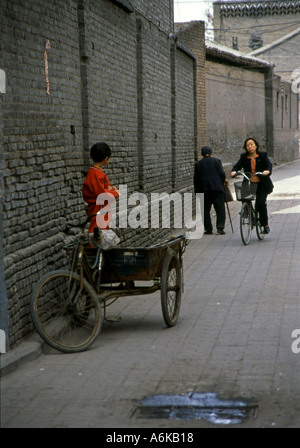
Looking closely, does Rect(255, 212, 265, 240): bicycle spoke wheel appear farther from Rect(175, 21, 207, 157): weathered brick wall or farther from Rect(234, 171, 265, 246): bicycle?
Rect(175, 21, 207, 157): weathered brick wall

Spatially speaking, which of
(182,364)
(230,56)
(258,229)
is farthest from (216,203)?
(230,56)

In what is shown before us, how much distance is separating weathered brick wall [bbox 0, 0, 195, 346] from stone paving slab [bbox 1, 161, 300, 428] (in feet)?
2.88

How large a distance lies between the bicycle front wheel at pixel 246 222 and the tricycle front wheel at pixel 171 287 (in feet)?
17.8

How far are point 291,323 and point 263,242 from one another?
19.8 ft

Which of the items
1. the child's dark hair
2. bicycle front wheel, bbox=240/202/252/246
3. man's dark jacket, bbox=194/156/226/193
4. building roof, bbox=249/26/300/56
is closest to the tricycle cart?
the child's dark hair

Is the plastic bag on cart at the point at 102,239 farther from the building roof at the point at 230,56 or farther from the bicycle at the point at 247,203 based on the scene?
the building roof at the point at 230,56

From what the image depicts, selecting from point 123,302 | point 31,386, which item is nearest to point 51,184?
point 123,302

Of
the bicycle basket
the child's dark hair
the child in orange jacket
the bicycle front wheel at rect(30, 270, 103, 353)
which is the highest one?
the child's dark hair

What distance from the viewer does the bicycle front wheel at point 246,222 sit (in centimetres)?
1334

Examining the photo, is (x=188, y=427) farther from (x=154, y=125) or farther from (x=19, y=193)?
(x=154, y=125)

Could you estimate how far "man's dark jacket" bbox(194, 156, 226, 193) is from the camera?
1486cm

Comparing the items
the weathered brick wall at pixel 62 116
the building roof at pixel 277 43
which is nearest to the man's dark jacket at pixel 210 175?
the weathered brick wall at pixel 62 116

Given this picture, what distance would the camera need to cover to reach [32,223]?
7.43m

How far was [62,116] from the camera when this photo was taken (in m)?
8.50
